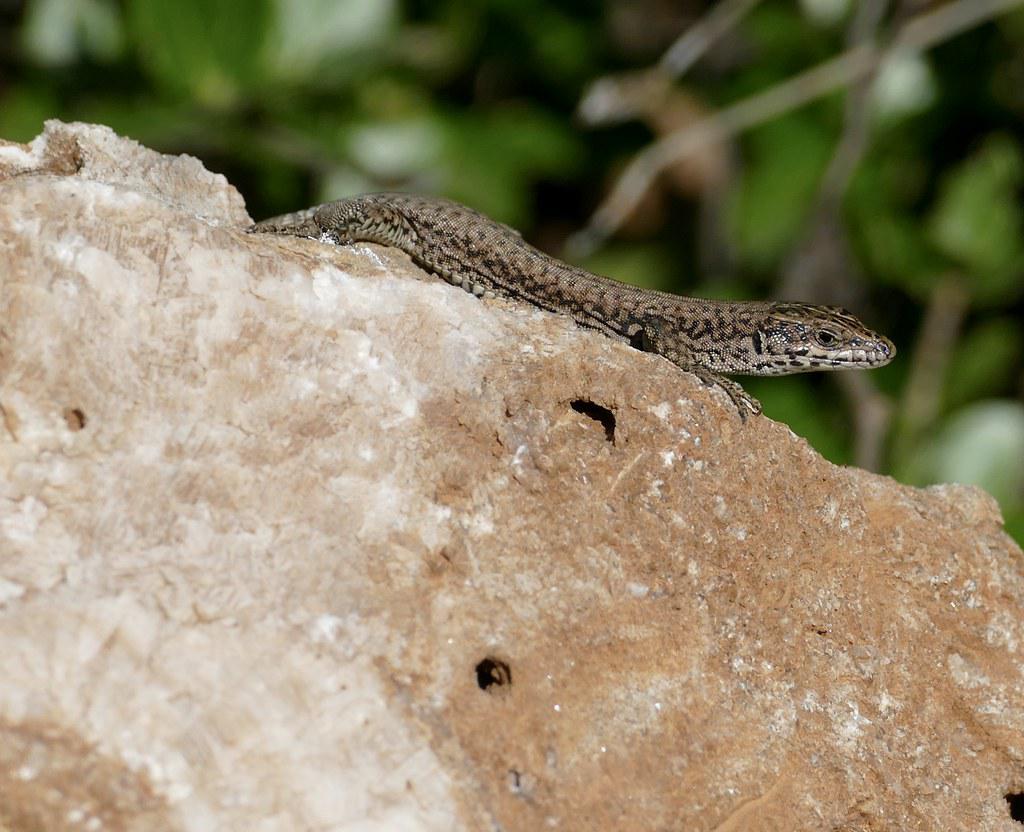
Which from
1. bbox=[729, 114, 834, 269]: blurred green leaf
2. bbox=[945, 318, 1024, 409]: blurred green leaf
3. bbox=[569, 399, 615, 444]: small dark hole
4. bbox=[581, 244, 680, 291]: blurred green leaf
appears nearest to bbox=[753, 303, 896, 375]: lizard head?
bbox=[569, 399, 615, 444]: small dark hole

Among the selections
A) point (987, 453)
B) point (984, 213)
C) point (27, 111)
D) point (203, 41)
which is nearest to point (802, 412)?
point (987, 453)

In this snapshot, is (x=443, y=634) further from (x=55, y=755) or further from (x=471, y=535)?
(x=55, y=755)

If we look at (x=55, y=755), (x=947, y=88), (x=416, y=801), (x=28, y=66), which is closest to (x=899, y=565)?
(x=416, y=801)

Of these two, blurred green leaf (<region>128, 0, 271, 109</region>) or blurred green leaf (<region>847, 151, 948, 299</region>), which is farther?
blurred green leaf (<region>847, 151, 948, 299</region>)

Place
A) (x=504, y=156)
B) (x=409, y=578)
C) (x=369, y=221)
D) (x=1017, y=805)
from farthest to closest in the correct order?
(x=504, y=156), (x=369, y=221), (x=1017, y=805), (x=409, y=578)

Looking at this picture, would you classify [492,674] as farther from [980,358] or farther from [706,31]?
[980,358]

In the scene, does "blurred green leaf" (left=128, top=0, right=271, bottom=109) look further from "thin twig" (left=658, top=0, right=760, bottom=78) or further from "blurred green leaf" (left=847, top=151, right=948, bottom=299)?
"blurred green leaf" (left=847, top=151, right=948, bottom=299)
